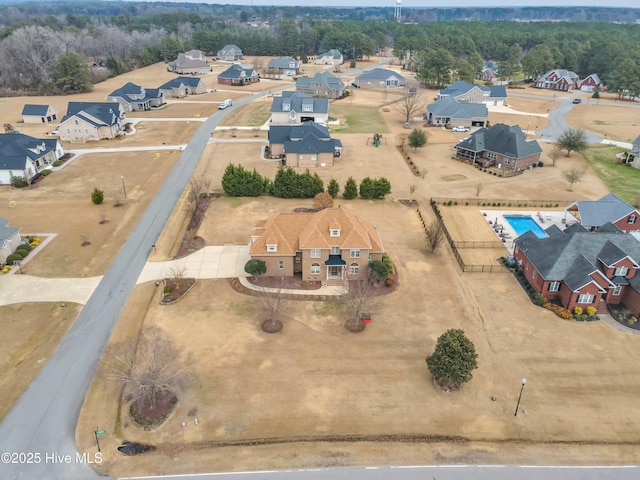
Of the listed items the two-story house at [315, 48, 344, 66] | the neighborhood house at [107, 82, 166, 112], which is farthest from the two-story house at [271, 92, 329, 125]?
the two-story house at [315, 48, 344, 66]

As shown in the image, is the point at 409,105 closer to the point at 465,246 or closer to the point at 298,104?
the point at 298,104

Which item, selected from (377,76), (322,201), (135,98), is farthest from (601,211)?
(135,98)

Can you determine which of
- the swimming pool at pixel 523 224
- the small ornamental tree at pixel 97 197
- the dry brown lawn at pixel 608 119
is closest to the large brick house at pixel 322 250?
the swimming pool at pixel 523 224

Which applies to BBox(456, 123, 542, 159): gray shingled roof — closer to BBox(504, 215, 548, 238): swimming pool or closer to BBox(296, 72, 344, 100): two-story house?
BBox(504, 215, 548, 238): swimming pool

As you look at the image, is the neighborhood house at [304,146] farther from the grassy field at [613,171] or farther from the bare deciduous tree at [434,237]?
the grassy field at [613,171]

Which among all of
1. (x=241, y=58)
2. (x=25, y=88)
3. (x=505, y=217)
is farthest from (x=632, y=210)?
(x=241, y=58)
